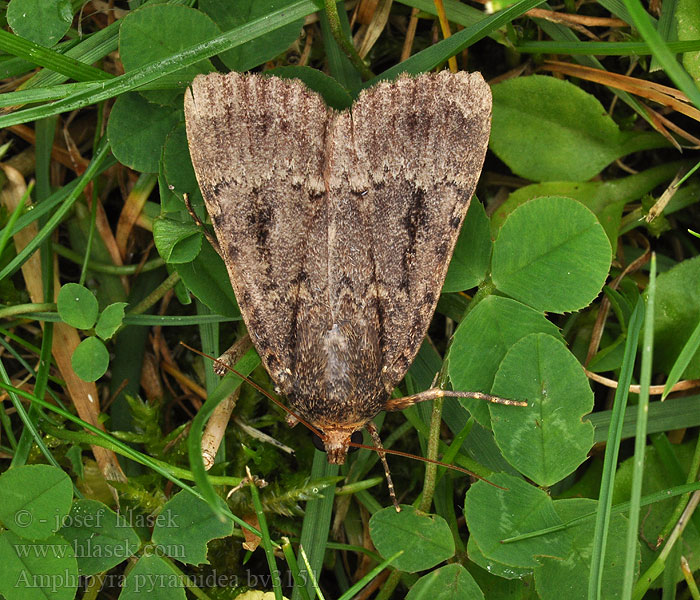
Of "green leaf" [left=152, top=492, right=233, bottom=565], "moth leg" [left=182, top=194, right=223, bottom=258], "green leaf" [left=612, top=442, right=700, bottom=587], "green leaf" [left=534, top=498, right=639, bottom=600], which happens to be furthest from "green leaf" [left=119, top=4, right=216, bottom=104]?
"green leaf" [left=612, top=442, right=700, bottom=587]

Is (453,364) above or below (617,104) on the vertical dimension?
below

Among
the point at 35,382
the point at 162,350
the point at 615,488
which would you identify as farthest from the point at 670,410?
the point at 35,382

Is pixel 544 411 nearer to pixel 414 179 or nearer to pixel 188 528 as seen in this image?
pixel 414 179

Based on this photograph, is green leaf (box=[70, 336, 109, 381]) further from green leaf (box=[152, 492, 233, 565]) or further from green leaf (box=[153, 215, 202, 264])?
green leaf (box=[152, 492, 233, 565])

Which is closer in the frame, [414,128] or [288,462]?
[414,128]

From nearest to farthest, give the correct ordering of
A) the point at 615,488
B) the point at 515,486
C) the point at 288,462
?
the point at 515,486, the point at 615,488, the point at 288,462

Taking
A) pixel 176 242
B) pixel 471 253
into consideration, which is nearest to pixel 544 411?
pixel 471 253

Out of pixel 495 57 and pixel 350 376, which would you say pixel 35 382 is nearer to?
pixel 350 376
